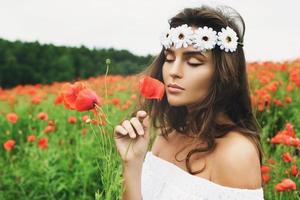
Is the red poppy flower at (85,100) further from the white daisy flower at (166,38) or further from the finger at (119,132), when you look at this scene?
the white daisy flower at (166,38)

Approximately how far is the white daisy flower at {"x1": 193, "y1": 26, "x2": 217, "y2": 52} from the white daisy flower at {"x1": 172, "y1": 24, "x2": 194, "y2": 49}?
24 millimetres

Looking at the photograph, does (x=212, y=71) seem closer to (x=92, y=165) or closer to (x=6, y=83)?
(x=92, y=165)

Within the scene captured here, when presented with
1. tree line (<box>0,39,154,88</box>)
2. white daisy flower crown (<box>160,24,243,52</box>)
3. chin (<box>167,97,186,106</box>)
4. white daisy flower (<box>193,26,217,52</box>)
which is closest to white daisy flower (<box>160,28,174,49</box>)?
white daisy flower crown (<box>160,24,243,52</box>)

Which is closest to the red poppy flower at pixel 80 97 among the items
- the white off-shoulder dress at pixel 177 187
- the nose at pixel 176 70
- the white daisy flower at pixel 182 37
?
the nose at pixel 176 70

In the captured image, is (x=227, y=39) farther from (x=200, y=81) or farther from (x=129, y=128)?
(x=129, y=128)

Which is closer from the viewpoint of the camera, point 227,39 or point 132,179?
point 132,179

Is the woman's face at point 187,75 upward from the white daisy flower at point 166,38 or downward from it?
downward

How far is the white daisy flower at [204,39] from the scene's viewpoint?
7.34 ft

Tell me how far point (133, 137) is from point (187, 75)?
41cm

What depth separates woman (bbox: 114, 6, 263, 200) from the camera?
2.16m

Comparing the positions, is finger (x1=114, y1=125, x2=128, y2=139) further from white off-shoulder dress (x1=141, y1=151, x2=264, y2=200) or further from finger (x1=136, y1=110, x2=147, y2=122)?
white off-shoulder dress (x1=141, y1=151, x2=264, y2=200)

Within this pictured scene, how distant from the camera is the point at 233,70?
2.34 metres

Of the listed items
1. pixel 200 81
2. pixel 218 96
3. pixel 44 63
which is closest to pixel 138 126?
pixel 200 81

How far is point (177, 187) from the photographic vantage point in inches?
93.0
